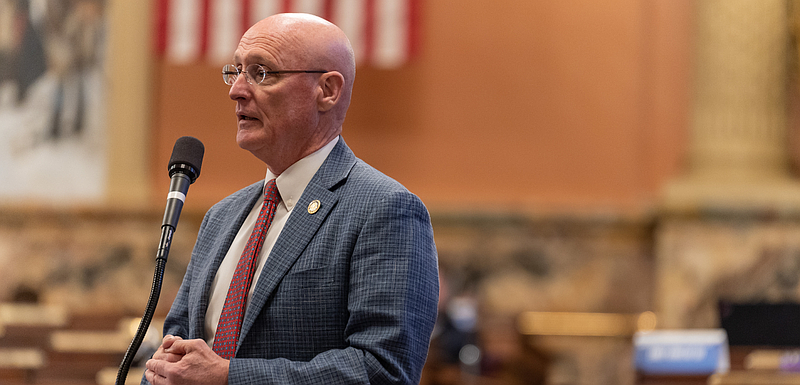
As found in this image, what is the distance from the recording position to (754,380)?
471cm

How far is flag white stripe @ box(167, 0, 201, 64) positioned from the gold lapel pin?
15.3 ft

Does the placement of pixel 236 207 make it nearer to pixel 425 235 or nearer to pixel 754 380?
pixel 425 235

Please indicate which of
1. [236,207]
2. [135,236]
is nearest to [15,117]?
[135,236]

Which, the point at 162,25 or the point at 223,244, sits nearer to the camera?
the point at 223,244

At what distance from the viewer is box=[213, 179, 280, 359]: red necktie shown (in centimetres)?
166

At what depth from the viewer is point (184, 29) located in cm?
610

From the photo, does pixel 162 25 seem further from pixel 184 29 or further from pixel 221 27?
pixel 221 27

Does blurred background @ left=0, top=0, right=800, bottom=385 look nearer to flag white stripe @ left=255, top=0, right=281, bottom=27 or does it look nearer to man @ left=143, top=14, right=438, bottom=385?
flag white stripe @ left=255, top=0, right=281, bottom=27

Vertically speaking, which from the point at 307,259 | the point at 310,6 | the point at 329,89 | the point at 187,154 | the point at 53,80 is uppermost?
the point at 310,6

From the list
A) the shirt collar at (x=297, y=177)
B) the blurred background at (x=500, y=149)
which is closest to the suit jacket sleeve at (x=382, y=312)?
the shirt collar at (x=297, y=177)

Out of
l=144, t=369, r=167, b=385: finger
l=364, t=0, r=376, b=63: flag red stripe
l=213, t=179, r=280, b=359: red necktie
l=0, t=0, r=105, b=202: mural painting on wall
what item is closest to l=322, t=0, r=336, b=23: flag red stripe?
l=364, t=0, r=376, b=63: flag red stripe

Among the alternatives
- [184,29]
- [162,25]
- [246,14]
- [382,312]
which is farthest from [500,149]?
[382,312]

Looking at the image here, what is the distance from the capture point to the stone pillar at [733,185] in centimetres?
611

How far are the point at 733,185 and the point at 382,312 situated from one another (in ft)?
18.5
